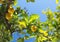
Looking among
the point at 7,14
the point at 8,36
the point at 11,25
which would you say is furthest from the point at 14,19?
the point at 8,36

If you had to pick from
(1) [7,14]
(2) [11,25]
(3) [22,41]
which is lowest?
(3) [22,41]

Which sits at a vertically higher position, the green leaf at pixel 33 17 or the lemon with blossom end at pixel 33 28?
the green leaf at pixel 33 17

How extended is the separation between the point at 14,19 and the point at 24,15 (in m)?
0.12

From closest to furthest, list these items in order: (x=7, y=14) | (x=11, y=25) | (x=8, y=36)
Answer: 1. (x=7, y=14)
2. (x=11, y=25)
3. (x=8, y=36)

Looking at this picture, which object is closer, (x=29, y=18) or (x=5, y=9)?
(x=5, y=9)

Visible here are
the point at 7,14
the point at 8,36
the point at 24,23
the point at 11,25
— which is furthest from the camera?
the point at 8,36

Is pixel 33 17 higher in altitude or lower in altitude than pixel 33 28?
higher

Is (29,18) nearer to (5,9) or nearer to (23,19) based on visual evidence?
(23,19)

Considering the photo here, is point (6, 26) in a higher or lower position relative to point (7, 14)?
lower

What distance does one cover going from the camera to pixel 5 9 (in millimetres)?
1626

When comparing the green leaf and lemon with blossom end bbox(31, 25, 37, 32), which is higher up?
the green leaf

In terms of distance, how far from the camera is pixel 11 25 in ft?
6.20

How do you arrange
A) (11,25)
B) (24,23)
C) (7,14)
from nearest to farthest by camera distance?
1. (7,14)
2. (24,23)
3. (11,25)

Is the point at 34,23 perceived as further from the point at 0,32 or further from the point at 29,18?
the point at 0,32
